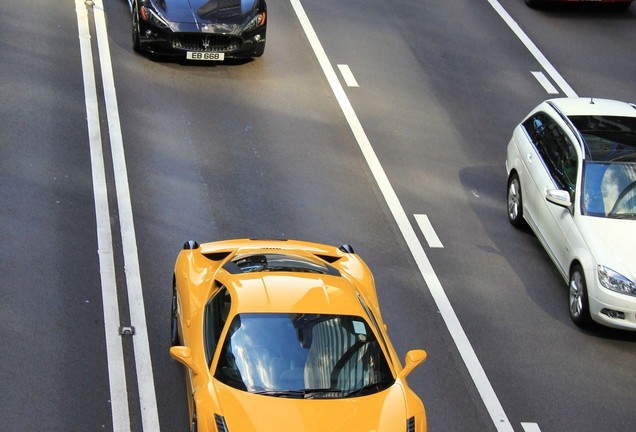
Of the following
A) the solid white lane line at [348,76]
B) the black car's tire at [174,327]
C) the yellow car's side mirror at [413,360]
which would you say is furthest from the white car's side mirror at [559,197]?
the solid white lane line at [348,76]

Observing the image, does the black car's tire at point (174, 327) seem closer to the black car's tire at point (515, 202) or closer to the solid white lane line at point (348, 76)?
the black car's tire at point (515, 202)

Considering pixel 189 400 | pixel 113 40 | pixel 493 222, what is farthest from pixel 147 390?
pixel 113 40

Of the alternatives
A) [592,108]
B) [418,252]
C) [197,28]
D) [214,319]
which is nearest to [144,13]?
[197,28]

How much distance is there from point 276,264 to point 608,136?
18.9 ft

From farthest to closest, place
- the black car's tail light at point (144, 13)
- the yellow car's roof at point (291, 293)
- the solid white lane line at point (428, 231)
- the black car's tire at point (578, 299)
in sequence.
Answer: the black car's tail light at point (144, 13)
the solid white lane line at point (428, 231)
the black car's tire at point (578, 299)
the yellow car's roof at point (291, 293)

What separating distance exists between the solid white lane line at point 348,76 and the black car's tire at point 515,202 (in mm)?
4253

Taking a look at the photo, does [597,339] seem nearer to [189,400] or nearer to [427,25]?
[189,400]

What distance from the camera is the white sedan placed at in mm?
12867

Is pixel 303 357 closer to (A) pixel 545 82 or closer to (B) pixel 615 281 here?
(B) pixel 615 281

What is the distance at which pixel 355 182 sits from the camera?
15961 millimetres

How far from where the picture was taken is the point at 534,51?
70.4 feet

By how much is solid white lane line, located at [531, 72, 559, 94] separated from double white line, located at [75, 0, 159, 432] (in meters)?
7.37

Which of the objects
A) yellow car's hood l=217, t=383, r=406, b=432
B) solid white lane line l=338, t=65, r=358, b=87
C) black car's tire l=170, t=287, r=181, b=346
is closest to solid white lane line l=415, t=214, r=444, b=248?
black car's tire l=170, t=287, r=181, b=346

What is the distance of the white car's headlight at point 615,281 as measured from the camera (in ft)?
41.6
